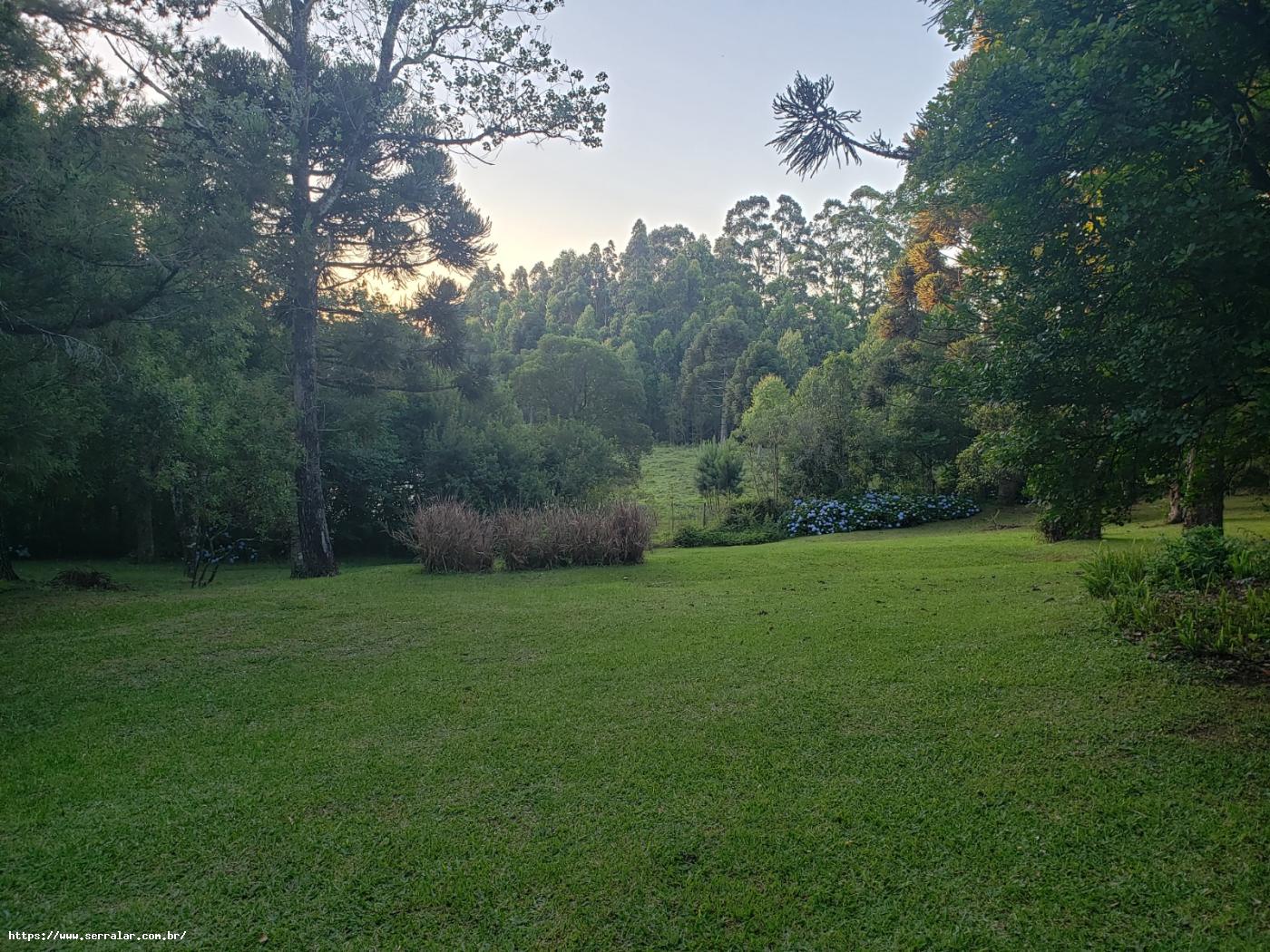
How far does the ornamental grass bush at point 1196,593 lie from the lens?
449cm

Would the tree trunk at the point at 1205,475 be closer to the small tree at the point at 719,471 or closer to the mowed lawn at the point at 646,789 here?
the mowed lawn at the point at 646,789

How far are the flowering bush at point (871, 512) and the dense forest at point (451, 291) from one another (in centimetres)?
110

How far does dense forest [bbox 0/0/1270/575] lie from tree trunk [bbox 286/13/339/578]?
0.20 feet

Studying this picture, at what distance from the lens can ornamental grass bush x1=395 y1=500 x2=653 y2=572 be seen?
10.2 metres

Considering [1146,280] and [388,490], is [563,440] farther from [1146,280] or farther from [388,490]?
[1146,280]

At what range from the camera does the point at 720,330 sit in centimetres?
4788

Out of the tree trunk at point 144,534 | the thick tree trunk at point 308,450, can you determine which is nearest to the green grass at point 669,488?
the thick tree trunk at point 308,450

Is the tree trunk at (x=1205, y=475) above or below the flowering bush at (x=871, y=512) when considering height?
above

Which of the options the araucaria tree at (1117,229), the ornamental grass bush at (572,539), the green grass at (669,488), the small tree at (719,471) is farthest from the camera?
the small tree at (719,471)

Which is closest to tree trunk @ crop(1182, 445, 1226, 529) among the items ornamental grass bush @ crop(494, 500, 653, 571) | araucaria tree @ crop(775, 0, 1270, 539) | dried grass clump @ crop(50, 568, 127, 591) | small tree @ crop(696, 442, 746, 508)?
araucaria tree @ crop(775, 0, 1270, 539)

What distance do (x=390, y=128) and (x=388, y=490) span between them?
26.1 feet

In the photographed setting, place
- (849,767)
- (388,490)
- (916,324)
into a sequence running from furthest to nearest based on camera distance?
1. (916,324)
2. (388,490)
3. (849,767)

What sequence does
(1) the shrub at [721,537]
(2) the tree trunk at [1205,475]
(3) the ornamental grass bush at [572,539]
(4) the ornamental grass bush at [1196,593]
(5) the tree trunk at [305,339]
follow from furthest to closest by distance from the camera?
(1) the shrub at [721,537] < (5) the tree trunk at [305,339] < (3) the ornamental grass bush at [572,539] < (4) the ornamental grass bush at [1196,593] < (2) the tree trunk at [1205,475]

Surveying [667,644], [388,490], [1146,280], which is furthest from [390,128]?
[1146,280]
